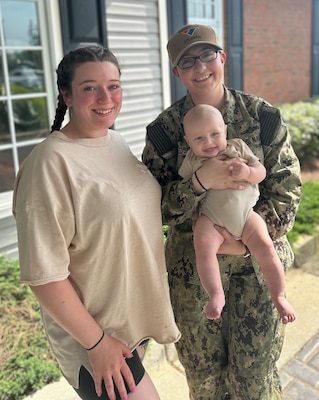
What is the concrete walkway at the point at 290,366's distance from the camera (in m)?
2.51

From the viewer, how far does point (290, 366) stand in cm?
279

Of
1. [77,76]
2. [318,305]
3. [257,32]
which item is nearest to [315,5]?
[257,32]

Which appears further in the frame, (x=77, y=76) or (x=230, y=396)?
(x=230, y=396)

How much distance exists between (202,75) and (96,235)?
71 cm

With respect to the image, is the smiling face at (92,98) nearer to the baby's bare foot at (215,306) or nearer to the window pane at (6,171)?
the baby's bare foot at (215,306)

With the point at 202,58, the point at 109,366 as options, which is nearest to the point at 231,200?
the point at 202,58

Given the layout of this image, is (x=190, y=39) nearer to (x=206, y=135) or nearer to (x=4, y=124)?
(x=206, y=135)

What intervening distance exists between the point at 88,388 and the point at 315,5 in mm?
11589

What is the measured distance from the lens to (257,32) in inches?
363

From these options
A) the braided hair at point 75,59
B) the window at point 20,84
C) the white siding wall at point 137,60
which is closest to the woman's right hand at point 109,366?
the braided hair at point 75,59

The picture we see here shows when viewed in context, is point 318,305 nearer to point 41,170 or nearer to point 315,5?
point 41,170

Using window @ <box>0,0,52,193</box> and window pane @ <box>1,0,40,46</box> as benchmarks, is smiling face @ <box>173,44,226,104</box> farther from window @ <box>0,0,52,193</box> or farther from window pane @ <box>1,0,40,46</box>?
window pane @ <box>1,0,40,46</box>

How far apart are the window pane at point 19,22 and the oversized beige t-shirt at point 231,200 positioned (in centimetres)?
311

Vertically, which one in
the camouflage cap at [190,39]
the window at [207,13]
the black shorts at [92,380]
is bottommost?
the black shorts at [92,380]
